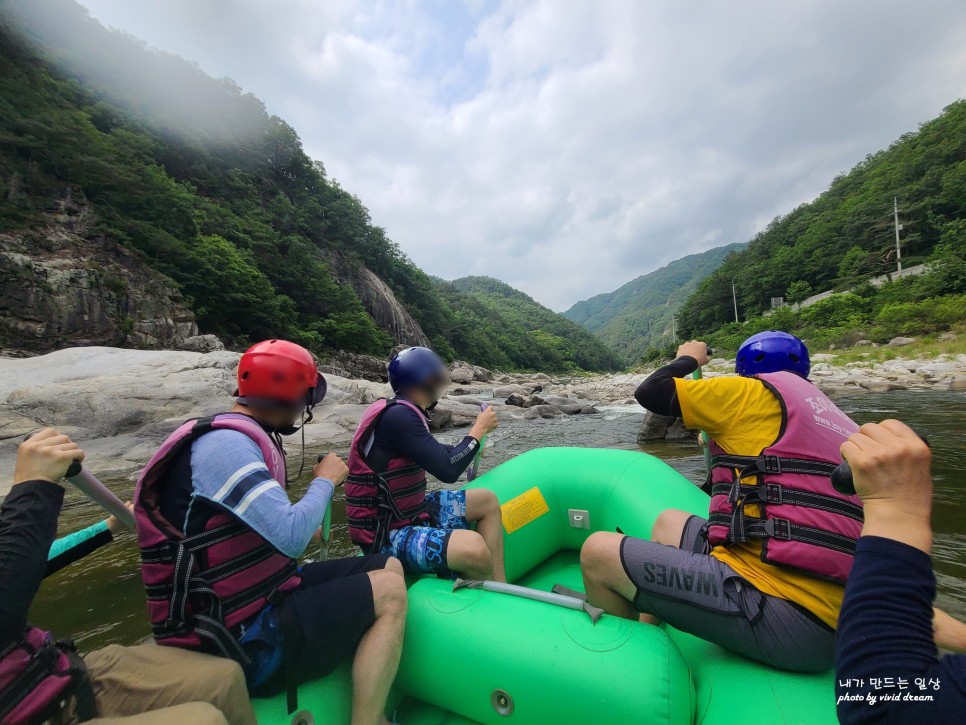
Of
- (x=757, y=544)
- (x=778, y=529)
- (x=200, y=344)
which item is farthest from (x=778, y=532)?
(x=200, y=344)

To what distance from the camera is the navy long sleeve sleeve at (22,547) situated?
108 centimetres

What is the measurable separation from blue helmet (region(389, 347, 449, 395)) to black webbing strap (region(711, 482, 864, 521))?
1.73 metres

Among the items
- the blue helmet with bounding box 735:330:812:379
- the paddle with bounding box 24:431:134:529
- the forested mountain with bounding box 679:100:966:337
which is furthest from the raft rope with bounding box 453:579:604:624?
the forested mountain with bounding box 679:100:966:337

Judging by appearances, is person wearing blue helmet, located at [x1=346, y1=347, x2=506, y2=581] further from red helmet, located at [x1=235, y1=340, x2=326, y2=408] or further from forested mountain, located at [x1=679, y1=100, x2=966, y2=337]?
forested mountain, located at [x1=679, y1=100, x2=966, y2=337]

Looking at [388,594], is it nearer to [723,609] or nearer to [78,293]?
[723,609]

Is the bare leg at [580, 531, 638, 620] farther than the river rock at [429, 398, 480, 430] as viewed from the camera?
No

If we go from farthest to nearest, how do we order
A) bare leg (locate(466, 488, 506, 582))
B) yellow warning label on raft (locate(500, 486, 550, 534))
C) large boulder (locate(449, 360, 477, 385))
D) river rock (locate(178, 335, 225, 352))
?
large boulder (locate(449, 360, 477, 385)) → river rock (locate(178, 335, 225, 352)) → yellow warning label on raft (locate(500, 486, 550, 534)) → bare leg (locate(466, 488, 506, 582))

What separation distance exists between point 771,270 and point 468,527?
5684 cm

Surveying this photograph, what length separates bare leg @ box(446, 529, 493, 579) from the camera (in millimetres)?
2217

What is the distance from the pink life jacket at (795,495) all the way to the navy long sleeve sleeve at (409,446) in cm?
141

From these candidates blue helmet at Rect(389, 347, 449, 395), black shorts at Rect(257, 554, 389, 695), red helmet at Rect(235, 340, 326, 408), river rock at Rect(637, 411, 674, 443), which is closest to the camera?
black shorts at Rect(257, 554, 389, 695)

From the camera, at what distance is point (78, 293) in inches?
563

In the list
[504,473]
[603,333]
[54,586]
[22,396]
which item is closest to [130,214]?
[22,396]

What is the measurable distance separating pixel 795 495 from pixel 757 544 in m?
0.25
